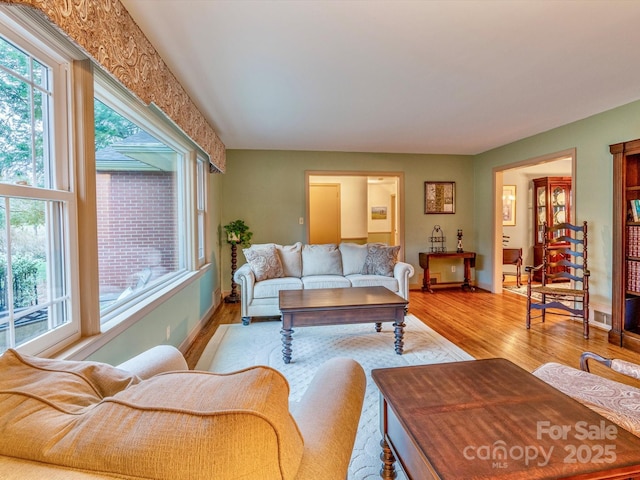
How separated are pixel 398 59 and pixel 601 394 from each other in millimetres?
2302

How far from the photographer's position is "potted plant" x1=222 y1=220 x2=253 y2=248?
198 inches

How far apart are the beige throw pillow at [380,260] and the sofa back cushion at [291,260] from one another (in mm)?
896

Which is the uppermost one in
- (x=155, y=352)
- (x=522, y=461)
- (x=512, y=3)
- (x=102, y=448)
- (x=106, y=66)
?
(x=512, y=3)

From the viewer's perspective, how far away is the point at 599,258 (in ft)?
11.9

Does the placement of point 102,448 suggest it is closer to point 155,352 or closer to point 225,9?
point 155,352

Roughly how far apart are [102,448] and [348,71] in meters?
2.65

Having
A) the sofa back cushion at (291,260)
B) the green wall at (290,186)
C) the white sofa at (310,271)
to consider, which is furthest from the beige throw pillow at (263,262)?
the green wall at (290,186)

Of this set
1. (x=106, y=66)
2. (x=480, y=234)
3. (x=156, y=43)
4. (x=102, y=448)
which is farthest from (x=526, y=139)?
(x=102, y=448)

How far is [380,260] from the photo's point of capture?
4305 mm

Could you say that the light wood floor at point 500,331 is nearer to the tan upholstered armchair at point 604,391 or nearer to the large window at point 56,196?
the tan upholstered armchair at point 604,391

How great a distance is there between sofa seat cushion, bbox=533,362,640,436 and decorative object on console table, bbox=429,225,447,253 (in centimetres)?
426

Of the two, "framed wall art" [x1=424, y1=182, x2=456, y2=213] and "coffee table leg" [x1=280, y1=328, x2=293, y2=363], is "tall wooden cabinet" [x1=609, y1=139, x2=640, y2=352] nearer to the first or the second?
"framed wall art" [x1=424, y1=182, x2=456, y2=213]

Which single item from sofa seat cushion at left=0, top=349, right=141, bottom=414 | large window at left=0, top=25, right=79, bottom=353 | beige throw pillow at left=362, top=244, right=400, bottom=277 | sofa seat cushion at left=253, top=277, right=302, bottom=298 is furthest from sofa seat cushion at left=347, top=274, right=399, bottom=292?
sofa seat cushion at left=0, top=349, right=141, bottom=414

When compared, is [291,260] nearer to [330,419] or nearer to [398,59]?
[398,59]
